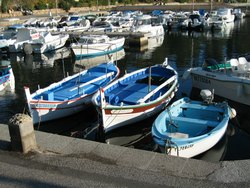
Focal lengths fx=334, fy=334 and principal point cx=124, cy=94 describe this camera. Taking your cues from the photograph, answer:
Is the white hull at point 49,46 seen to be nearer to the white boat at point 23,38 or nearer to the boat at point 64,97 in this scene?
the white boat at point 23,38

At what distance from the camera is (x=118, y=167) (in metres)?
7.80

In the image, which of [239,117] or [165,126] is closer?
[165,126]

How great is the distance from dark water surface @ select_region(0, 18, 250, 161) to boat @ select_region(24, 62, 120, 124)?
59 centimetres

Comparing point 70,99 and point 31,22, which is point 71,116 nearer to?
point 70,99

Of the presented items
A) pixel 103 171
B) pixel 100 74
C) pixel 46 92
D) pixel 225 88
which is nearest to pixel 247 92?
pixel 225 88

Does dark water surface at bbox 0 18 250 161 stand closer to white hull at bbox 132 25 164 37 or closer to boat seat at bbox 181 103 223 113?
white hull at bbox 132 25 164 37

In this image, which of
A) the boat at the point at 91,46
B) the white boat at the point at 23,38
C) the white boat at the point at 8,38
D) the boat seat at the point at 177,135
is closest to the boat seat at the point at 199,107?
the boat seat at the point at 177,135

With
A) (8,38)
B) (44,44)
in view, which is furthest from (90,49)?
(8,38)

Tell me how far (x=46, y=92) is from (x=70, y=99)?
1.29 meters

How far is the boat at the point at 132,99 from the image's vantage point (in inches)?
510

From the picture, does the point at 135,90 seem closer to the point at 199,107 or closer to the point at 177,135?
the point at 199,107

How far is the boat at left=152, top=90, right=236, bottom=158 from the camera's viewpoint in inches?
406

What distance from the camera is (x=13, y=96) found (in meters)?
19.7

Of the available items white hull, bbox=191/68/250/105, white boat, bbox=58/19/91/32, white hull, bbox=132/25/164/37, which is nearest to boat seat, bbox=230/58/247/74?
white hull, bbox=191/68/250/105
